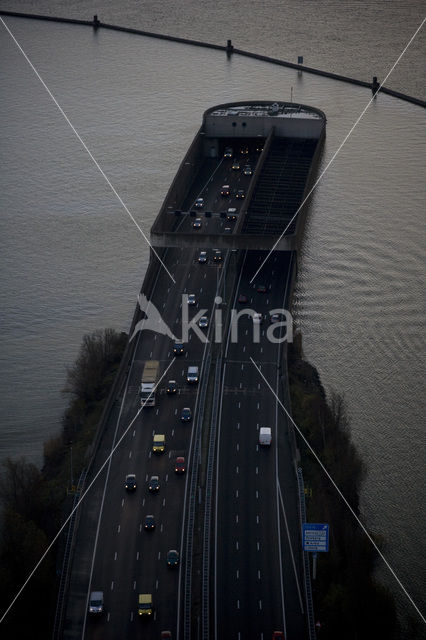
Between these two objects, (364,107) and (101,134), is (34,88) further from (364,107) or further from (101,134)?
(364,107)

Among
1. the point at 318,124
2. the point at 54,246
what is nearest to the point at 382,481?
the point at 54,246

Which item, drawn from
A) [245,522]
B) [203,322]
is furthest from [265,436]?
[203,322]

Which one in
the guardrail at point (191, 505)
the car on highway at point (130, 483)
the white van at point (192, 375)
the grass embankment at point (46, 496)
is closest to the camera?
the guardrail at point (191, 505)

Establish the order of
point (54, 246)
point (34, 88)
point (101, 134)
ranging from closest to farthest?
point (54, 246) → point (101, 134) → point (34, 88)

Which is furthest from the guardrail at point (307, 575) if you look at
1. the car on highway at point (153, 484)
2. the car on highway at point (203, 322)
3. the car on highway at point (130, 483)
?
the car on highway at point (203, 322)

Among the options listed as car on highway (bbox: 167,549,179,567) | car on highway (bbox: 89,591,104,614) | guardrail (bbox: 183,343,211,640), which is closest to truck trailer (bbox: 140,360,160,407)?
guardrail (bbox: 183,343,211,640)

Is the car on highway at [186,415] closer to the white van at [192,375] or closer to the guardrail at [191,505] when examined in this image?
the guardrail at [191,505]
